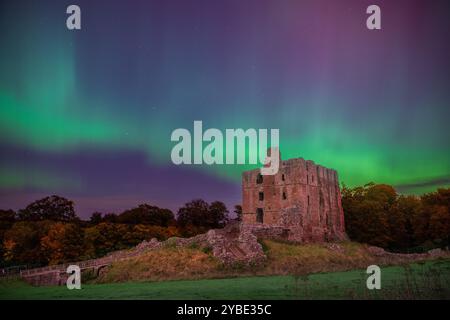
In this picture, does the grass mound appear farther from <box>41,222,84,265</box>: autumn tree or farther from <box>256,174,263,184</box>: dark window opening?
<box>256,174,263,184</box>: dark window opening

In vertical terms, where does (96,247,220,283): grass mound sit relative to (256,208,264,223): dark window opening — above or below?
below

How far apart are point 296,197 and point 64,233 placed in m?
22.6

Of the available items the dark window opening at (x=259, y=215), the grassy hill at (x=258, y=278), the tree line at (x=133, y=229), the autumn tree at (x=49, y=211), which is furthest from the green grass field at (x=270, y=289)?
the autumn tree at (x=49, y=211)

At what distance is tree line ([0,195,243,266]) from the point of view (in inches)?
1777

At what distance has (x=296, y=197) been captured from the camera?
46.8m

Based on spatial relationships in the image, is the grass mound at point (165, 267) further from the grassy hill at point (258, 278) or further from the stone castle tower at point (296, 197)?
the stone castle tower at point (296, 197)

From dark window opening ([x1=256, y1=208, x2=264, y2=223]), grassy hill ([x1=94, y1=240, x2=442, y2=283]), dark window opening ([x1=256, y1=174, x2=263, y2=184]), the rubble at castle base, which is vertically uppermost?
dark window opening ([x1=256, y1=174, x2=263, y2=184])

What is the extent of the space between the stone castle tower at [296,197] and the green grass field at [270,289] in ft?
62.5

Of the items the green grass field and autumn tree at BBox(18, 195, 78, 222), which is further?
autumn tree at BBox(18, 195, 78, 222)

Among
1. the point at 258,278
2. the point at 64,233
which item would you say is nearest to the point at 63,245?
the point at 64,233

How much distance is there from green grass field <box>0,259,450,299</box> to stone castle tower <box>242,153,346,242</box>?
1906 centimetres

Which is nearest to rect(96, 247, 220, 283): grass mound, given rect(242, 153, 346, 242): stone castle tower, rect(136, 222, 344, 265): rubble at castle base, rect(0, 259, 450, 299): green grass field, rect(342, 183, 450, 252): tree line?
rect(136, 222, 344, 265): rubble at castle base

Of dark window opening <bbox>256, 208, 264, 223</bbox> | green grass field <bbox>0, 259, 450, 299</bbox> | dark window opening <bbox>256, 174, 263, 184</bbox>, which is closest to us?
green grass field <bbox>0, 259, 450, 299</bbox>
